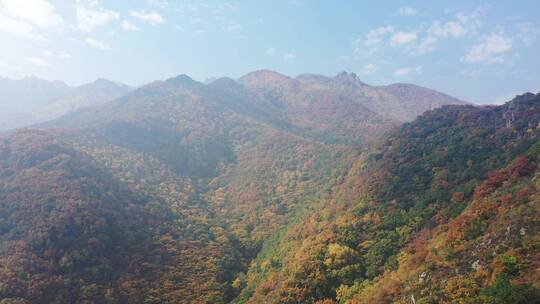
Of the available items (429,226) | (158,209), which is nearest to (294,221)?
(158,209)

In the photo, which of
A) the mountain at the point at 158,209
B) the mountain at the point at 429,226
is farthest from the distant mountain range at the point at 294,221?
the mountain at the point at 158,209

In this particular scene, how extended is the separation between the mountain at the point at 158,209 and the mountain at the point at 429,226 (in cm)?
122

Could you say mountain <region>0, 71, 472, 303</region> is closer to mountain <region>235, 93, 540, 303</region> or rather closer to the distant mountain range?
the distant mountain range

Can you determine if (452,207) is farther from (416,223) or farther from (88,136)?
(88,136)

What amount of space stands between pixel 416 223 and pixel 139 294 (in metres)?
40.0

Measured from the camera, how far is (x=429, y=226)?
166 feet

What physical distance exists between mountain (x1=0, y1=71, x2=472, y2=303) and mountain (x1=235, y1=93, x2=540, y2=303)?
122 centimetres

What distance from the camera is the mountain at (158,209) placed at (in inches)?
2411

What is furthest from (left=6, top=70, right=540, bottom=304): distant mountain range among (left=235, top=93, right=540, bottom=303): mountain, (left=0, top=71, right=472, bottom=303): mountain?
(left=0, top=71, right=472, bottom=303): mountain

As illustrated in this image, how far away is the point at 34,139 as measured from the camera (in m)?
107

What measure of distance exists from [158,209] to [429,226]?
59.4m

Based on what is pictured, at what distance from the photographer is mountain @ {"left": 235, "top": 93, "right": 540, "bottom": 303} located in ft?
109

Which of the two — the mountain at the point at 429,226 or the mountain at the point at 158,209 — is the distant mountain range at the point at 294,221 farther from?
the mountain at the point at 158,209

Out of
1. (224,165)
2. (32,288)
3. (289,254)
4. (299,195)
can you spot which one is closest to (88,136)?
(224,165)
